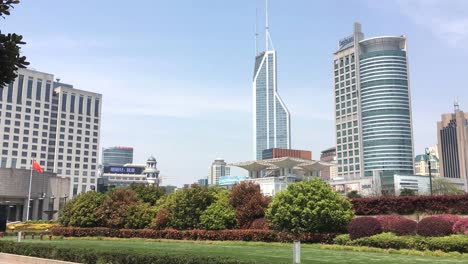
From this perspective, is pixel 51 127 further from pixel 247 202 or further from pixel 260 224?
pixel 260 224

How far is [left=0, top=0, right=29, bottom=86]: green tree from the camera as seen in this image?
29.7ft

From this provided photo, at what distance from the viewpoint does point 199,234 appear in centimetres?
3372

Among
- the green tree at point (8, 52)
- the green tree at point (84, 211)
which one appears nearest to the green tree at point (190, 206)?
the green tree at point (84, 211)

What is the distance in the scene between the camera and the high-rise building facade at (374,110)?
516ft

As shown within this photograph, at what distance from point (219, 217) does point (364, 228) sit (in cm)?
1196

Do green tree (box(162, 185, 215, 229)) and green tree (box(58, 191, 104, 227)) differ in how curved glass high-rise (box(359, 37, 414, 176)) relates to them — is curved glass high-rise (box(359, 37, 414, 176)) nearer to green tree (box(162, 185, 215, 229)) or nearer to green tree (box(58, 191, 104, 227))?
green tree (box(58, 191, 104, 227))

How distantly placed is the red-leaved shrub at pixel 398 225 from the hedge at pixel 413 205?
23.0 feet

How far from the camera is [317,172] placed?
12712 centimetres

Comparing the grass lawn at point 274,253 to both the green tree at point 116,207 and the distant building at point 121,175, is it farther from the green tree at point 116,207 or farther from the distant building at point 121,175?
the distant building at point 121,175

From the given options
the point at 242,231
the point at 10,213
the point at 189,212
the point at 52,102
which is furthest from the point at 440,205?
the point at 52,102

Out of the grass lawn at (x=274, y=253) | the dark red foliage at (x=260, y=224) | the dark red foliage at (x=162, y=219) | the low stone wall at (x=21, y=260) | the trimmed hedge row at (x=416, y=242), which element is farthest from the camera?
the dark red foliage at (x=162, y=219)

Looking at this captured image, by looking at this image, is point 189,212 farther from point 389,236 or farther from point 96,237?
point 389,236

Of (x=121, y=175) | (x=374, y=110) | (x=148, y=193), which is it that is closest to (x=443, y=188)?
(x=374, y=110)

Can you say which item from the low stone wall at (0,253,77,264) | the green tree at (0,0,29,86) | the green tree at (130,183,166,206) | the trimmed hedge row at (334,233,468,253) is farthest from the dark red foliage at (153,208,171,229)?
the green tree at (0,0,29,86)
